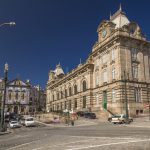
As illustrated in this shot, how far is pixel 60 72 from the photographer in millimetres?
109250

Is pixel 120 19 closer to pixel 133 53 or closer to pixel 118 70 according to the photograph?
pixel 133 53

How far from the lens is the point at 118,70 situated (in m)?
52.8

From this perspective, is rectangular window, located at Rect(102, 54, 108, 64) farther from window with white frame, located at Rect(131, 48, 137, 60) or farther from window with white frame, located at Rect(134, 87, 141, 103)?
window with white frame, located at Rect(134, 87, 141, 103)

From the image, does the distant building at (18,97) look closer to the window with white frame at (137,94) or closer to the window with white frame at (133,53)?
the window with white frame at (137,94)

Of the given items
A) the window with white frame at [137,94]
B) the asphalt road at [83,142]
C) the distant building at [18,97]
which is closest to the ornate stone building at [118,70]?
the window with white frame at [137,94]

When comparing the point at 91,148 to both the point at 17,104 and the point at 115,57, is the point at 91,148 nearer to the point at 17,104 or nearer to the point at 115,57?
the point at 115,57

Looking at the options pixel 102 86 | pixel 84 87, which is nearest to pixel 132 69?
pixel 102 86

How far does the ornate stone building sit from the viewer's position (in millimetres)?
52156

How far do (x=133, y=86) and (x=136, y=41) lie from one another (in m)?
11.6

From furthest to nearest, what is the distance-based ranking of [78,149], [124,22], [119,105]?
[124,22], [119,105], [78,149]

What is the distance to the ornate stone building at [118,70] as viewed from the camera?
52.2 metres

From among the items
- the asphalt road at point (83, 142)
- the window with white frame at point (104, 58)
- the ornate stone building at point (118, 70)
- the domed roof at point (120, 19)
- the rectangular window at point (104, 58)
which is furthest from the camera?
the window with white frame at point (104, 58)

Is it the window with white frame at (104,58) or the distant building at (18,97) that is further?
the distant building at (18,97)

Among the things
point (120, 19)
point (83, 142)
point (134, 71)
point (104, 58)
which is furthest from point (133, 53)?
point (83, 142)
